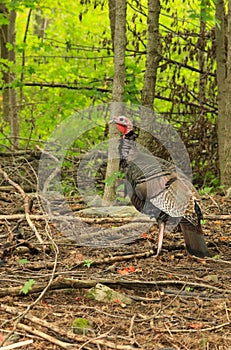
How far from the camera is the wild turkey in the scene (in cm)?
543

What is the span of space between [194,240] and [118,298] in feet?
4.61

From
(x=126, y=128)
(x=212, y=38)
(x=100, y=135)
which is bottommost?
(x=100, y=135)

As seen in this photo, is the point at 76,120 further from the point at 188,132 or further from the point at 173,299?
the point at 173,299

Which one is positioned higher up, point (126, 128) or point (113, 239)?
point (126, 128)

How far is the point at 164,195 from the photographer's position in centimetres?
554

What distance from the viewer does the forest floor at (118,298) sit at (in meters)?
3.53

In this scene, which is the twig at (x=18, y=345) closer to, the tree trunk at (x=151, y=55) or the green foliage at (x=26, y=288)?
the green foliage at (x=26, y=288)

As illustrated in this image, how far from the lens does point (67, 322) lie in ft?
12.3

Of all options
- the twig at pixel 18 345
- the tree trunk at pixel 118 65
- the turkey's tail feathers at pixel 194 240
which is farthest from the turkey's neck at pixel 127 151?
the twig at pixel 18 345

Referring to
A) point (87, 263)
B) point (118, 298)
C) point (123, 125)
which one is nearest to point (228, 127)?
point (123, 125)

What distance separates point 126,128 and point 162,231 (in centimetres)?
121

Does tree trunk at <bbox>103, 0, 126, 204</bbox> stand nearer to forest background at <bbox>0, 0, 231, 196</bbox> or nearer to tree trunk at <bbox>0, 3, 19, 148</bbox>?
forest background at <bbox>0, 0, 231, 196</bbox>

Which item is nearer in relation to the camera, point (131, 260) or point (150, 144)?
point (131, 260)

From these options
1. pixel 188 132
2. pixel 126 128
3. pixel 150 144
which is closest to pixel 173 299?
pixel 126 128
